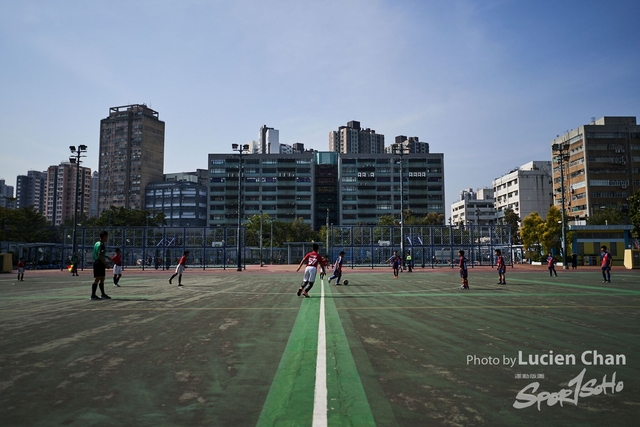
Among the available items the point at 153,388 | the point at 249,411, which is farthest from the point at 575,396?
the point at 153,388

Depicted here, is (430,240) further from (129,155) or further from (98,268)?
(129,155)

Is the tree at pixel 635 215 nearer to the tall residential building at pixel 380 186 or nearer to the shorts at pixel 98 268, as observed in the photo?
the shorts at pixel 98 268

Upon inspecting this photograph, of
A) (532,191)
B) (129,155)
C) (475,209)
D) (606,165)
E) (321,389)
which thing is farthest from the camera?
(129,155)

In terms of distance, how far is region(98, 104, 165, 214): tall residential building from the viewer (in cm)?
15125

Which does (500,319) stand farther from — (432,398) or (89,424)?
(89,424)

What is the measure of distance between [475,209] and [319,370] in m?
153

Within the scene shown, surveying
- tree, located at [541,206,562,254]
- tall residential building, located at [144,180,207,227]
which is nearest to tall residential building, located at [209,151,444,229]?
tall residential building, located at [144,180,207,227]

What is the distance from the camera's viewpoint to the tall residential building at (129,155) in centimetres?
15125

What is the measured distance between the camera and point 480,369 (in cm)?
541

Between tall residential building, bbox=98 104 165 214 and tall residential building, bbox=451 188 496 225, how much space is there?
109 metres

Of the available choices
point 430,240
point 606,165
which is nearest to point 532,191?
point 606,165

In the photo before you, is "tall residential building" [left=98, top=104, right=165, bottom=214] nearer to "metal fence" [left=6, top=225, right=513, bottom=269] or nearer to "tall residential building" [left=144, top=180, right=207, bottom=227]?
"tall residential building" [left=144, top=180, right=207, bottom=227]

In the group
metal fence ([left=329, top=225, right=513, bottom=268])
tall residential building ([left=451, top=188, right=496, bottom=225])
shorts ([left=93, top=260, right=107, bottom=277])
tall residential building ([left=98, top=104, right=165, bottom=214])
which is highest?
tall residential building ([left=98, top=104, right=165, bottom=214])

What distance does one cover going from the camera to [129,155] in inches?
6004
